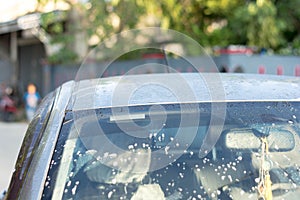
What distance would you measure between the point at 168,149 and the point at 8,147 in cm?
819

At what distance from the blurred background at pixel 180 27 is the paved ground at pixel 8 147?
195 mm

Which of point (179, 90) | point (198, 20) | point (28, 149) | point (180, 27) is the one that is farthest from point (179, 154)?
point (198, 20)

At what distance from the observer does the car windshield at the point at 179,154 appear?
1.97 metres

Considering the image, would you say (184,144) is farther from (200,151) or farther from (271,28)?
(271,28)

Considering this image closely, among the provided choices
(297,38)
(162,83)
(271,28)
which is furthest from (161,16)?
(162,83)

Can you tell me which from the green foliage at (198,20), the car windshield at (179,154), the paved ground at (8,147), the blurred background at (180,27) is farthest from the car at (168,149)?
the green foliage at (198,20)

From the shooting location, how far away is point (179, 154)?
6.78 ft

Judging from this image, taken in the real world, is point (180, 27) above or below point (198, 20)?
below

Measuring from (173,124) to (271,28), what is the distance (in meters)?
11.4

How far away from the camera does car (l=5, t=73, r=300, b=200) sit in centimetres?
196

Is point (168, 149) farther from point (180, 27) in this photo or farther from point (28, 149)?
point (180, 27)

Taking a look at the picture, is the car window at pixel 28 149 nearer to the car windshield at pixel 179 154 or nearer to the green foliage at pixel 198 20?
the car windshield at pixel 179 154

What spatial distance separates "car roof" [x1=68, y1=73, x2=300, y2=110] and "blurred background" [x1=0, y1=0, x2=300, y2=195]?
30.2 feet

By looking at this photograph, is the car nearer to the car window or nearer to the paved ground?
the car window
